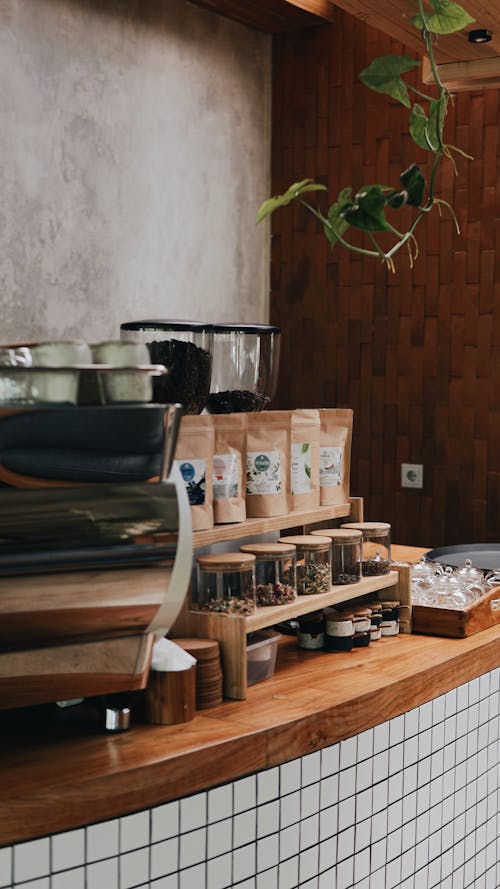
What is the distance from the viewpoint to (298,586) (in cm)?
203

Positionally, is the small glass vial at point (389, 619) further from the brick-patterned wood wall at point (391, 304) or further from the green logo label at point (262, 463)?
the brick-patterned wood wall at point (391, 304)

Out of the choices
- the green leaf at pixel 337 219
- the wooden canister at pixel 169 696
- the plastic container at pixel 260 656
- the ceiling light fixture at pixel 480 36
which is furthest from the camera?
the ceiling light fixture at pixel 480 36

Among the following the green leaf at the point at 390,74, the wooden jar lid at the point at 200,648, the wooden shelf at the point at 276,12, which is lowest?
the wooden jar lid at the point at 200,648

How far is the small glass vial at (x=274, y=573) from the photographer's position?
1915 mm

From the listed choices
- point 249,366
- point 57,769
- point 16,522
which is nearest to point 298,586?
point 249,366

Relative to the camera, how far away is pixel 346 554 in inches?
85.2

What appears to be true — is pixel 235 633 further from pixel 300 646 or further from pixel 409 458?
pixel 409 458

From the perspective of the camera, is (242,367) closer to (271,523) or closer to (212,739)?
(271,523)

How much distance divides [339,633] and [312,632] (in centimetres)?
6

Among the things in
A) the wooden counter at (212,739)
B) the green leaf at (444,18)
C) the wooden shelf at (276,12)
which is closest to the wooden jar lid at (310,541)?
the wooden counter at (212,739)

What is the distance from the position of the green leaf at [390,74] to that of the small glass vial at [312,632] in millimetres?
1018

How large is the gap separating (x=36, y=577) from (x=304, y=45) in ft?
13.3

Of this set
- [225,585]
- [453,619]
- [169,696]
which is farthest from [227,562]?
[453,619]

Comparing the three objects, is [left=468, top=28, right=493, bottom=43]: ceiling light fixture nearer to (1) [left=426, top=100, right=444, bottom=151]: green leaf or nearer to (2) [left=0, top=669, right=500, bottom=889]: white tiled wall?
(1) [left=426, top=100, right=444, bottom=151]: green leaf
